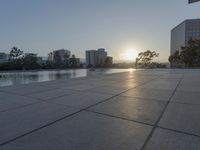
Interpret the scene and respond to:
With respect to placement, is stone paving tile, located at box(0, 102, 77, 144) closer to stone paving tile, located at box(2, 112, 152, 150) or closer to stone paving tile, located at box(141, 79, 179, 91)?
stone paving tile, located at box(2, 112, 152, 150)

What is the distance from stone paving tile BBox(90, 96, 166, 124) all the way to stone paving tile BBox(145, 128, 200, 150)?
0.42 meters

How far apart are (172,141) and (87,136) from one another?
3.32ft

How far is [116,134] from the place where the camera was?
2031 mm

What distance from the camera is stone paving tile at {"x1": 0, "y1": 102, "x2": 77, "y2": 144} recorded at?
2.18m

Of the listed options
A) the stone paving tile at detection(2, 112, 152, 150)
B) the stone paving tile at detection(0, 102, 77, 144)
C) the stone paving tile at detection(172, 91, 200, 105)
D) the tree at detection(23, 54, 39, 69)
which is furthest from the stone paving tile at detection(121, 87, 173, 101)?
the tree at detection(23, 54, 39, 69)

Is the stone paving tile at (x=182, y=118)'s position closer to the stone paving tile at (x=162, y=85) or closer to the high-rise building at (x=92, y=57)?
the stone paving tile at (x=162, y=85)

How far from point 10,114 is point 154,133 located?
8.13 ft

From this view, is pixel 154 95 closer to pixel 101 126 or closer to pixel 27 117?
pixel 101 126

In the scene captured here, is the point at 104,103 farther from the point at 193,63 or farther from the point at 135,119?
the point at 193,63

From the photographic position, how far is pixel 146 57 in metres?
52.6

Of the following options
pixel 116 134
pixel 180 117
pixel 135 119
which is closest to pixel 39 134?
pixel 116 134

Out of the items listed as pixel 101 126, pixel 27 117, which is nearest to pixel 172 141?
pixel 101 126

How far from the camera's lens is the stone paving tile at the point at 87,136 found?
1771mm

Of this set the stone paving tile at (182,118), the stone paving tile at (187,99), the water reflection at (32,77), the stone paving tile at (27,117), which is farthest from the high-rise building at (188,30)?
the stone paving tile at (27,117)
